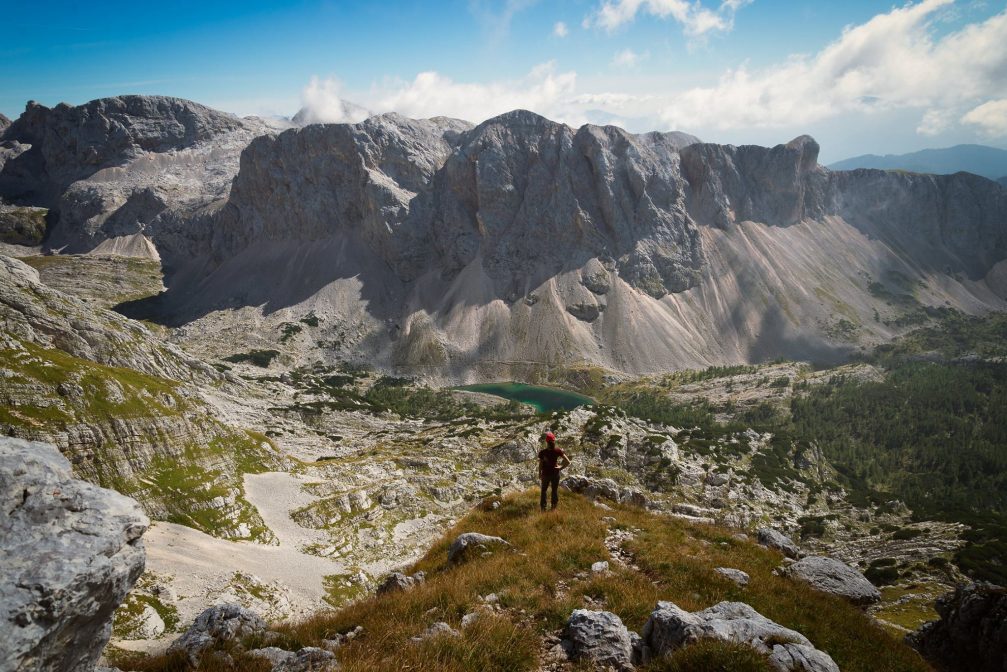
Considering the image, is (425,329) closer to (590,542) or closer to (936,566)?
(936,566)

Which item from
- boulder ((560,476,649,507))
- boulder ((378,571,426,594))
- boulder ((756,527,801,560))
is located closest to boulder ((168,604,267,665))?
boulder ((378,571,426,594))

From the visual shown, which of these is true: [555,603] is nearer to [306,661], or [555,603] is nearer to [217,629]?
[306,661]

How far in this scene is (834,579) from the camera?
17969 mm

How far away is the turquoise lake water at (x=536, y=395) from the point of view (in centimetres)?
15720

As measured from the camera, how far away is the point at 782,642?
32.1 ft

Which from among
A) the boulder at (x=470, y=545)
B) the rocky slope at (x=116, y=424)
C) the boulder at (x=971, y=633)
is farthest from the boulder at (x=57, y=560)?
the rocky slope at (x=116, y=424)

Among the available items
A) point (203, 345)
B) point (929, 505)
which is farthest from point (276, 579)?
point (203, 345)

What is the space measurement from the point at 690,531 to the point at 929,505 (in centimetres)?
9659

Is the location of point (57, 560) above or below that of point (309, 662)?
above

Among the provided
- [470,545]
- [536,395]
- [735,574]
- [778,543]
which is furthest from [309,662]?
[536,395]

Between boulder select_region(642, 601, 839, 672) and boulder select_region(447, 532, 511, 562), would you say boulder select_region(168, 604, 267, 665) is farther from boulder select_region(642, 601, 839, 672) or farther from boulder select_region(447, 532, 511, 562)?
boulder select_region(642, 601, 839, 672)

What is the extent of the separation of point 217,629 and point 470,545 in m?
8.12

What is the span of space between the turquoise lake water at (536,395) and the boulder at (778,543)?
12527 cm

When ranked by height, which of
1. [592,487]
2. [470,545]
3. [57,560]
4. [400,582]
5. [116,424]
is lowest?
[592,487]
